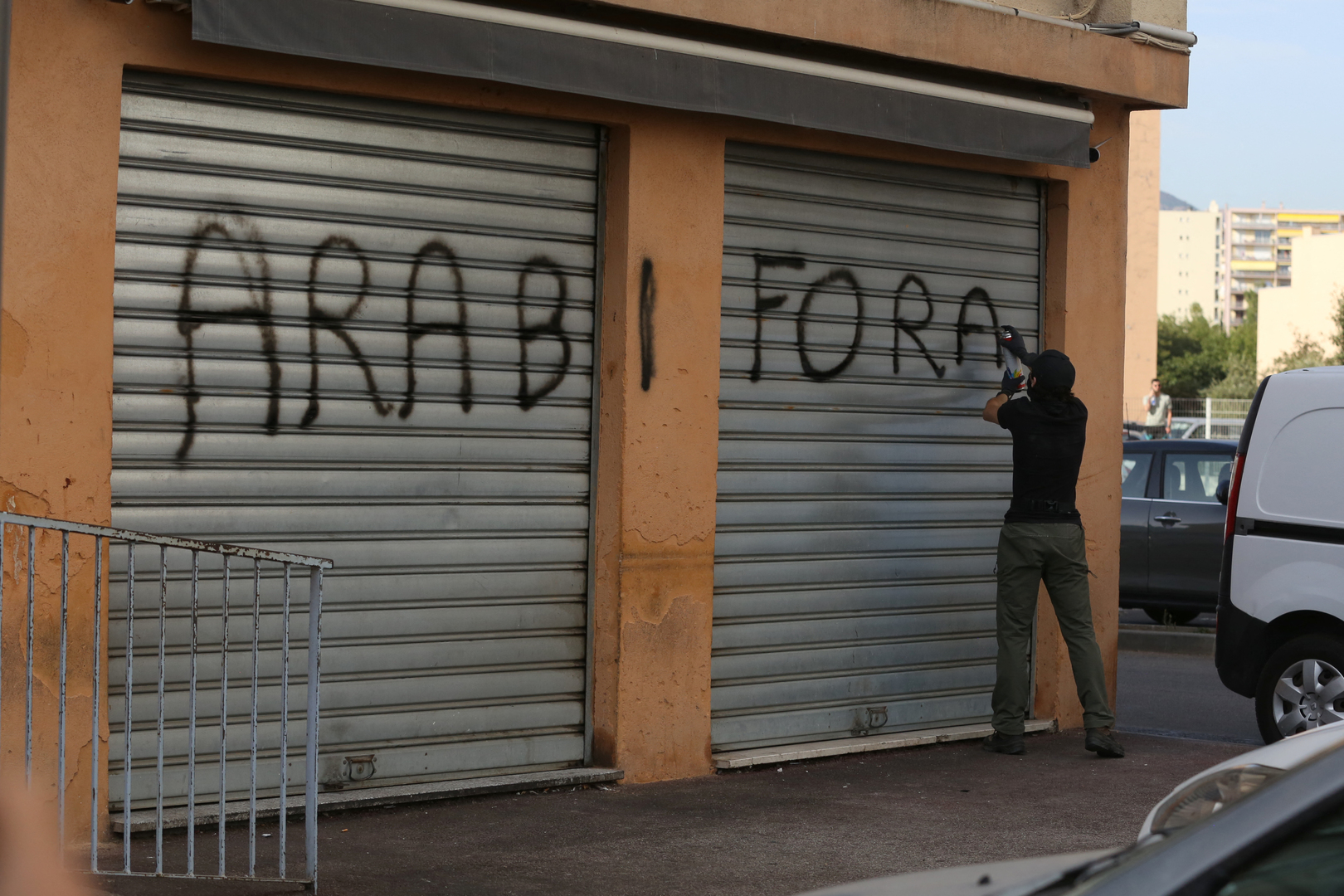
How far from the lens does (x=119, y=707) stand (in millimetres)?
5828

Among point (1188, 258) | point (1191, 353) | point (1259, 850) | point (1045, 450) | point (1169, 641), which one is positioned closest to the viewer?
point (1259, 850)

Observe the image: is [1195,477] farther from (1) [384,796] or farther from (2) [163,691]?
(2) [163,691]

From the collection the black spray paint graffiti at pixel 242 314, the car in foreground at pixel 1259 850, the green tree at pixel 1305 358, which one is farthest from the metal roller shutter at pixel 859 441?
the green tree at pixel 1305 358

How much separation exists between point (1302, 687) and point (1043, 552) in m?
1.55

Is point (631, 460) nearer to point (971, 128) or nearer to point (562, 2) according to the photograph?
point (562, 2)

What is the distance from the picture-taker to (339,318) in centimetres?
643

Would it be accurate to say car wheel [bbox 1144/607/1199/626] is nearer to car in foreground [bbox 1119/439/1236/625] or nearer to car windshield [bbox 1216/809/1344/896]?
car in foreground [bbox 1119/439/1236/625]

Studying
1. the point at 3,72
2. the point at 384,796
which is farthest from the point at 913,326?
the point at 3,72

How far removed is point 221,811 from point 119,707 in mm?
1083

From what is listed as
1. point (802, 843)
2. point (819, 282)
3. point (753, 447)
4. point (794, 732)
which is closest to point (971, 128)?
point (819, 282)

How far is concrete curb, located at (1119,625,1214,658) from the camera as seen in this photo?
1290 cm

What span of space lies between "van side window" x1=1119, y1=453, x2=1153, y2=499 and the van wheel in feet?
17.0

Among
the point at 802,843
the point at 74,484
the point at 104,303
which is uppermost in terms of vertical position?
the point at 104,303

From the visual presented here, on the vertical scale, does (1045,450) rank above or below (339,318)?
below
